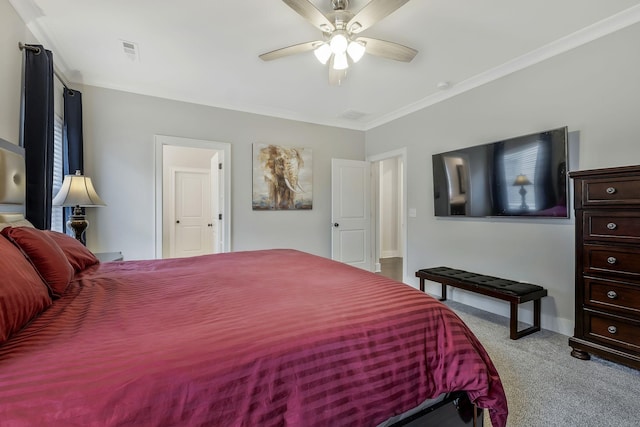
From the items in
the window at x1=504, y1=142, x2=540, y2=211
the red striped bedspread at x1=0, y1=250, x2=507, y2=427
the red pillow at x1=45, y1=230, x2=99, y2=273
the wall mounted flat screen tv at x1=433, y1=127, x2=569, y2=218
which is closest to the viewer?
the red striped bedspread at x1=0, y1=250, x2=507, y2=427

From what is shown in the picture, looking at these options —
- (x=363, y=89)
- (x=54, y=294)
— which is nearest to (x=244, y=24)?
(x=363, y=89)

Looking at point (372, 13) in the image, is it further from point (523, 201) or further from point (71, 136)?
point (71, 136)

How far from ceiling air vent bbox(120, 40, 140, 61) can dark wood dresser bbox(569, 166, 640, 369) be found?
3899 millimetres

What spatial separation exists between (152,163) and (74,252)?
206cm

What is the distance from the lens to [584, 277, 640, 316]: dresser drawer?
1.98 meters

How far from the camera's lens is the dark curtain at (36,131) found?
2188 millimetres

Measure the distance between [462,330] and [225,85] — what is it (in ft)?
11.6

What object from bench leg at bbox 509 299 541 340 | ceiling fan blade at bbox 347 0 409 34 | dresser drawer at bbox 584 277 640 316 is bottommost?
bench leg at bbox 509 299 541 340

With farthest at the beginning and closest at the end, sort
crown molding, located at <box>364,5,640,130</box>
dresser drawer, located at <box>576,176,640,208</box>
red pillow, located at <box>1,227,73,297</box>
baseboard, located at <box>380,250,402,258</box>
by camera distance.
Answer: baseboard, located at <box>380,250,402,258</box>
crown molding, located at <box>364,5,640,130</box>
dresser drawer, located at <box>576,176,640,208</box>
red pillow, located at <box>1,227,73,297</box>

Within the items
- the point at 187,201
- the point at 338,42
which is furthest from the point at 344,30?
the point at 187,201

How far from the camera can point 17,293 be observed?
3.09 feet

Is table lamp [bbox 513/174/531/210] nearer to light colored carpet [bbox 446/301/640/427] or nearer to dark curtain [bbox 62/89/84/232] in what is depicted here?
light colored carpet [bbox 446/301/640/427]

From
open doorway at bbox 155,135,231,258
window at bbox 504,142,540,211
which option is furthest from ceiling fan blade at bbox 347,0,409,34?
open doorway at bbox 155,135,231,258

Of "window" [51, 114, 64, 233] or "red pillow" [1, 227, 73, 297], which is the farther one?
"window" [51, 114, 64, 233]
